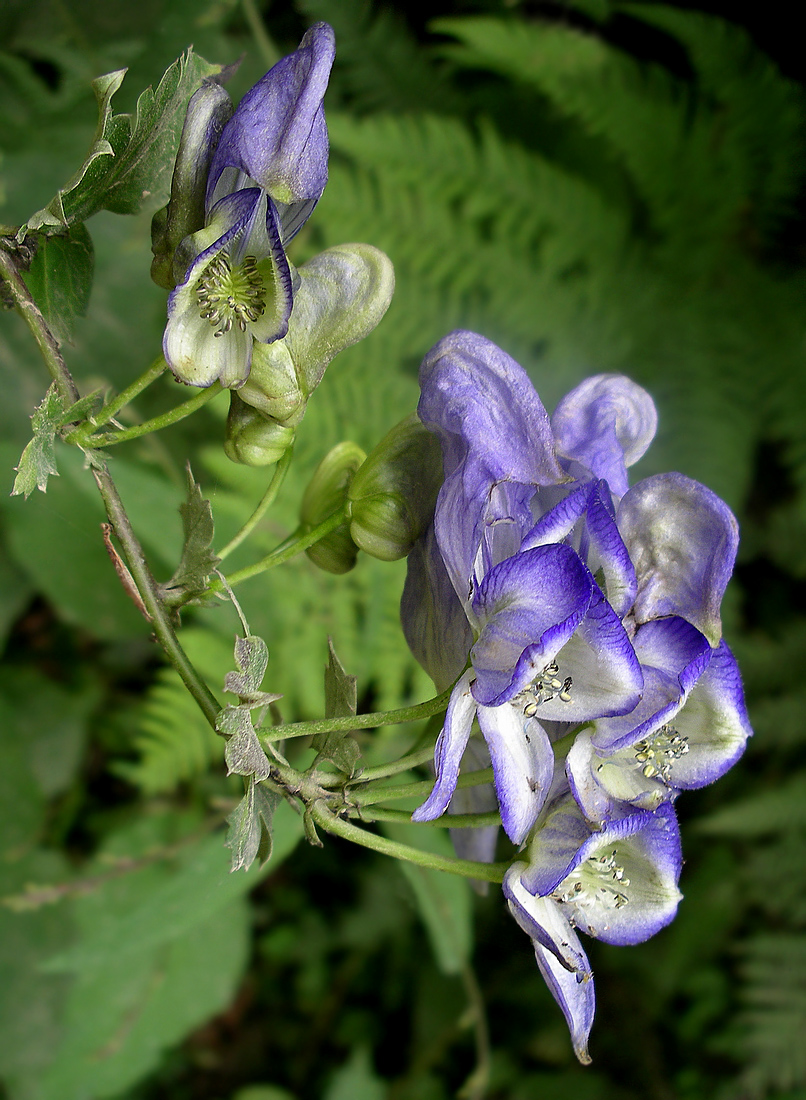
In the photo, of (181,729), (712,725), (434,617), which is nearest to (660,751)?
(712,725)

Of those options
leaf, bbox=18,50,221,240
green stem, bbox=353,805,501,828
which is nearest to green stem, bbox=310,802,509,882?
green stem, bbox=353,805,501,828

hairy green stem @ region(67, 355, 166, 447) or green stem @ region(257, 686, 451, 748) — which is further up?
hairy green stem @ region(67, 355, 166, 447)

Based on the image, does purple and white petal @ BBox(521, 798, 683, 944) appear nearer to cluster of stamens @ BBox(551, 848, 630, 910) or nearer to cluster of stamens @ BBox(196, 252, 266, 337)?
cluster of stamens @ BBox(551, 848, 630, 910)

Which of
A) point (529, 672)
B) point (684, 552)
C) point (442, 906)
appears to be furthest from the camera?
point (442, 906)

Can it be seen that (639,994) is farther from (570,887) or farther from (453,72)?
(453,72)

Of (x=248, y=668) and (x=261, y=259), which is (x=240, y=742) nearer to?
(x=248, y=668)
